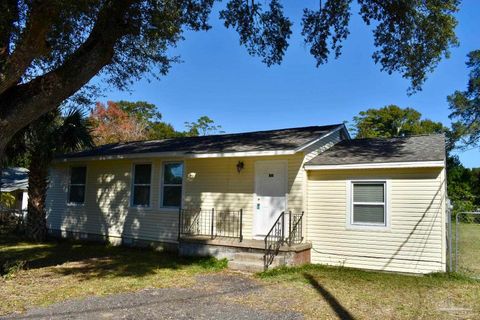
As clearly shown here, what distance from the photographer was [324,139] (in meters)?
11.4

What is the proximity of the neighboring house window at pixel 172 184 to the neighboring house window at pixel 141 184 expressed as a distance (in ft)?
2.03

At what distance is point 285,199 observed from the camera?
10422mm

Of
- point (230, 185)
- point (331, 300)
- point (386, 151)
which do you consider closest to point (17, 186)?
point (230, 185)

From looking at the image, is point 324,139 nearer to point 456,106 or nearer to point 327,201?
point 327,201

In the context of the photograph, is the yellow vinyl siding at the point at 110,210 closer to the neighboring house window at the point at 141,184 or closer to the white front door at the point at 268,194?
the neighboring house window at the point at 141,184

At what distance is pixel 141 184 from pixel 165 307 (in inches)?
283

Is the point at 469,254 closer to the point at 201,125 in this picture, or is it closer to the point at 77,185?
the point at 77,185

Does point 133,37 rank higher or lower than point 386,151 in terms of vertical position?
higher

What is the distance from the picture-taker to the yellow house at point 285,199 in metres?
9.14

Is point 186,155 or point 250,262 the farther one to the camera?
point 186,155

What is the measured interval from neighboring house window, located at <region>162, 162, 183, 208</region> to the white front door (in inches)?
103

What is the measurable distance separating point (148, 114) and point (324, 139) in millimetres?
37675

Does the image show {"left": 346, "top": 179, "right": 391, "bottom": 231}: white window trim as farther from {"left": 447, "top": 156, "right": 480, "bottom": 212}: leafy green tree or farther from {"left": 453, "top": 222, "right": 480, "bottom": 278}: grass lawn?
{"left": 447, "top": 156, "right": 480, "bottom": 212}: leafy green tree

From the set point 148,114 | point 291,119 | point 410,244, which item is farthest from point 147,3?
point 148,114
